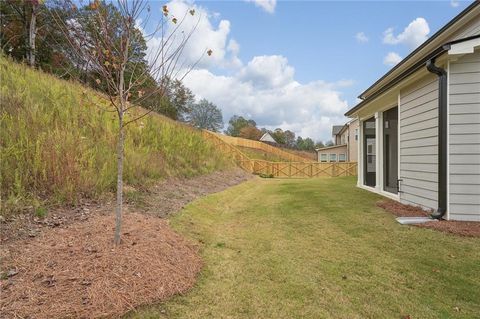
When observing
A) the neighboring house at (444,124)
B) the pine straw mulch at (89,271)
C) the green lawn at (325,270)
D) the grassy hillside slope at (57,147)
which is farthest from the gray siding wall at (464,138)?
the grassy hillside slope at (57,147)

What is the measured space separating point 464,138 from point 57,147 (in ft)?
21.0

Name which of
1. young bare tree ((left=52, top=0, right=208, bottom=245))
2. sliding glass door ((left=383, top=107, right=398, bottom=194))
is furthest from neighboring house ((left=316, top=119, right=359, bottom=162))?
young bare tree ((left=52, top=0, right=208, bottom=245))

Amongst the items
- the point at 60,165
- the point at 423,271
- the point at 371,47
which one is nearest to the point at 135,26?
the point at 60,165

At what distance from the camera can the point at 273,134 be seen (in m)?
63.9

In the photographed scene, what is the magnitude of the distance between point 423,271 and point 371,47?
28.6ft

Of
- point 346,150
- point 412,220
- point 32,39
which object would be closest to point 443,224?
point 412,220

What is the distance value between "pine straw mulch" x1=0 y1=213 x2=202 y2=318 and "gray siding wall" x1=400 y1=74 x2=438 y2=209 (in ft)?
15.7

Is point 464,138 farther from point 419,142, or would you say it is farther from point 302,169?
point 302,169

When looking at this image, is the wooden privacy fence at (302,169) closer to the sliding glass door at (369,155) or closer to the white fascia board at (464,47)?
the sliding glass door at (369,155)

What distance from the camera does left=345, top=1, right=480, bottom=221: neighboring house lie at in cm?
478

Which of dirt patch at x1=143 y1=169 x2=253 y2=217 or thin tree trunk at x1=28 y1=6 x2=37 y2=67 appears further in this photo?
thin tree trunk at x1=28 y1=6 x2=37 y2=67

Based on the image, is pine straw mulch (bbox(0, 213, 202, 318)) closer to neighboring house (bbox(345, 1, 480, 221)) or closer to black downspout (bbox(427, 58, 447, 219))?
black downspout (bbox(427, 58, 447, 219))

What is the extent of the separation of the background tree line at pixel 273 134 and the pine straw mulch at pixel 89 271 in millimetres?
54523

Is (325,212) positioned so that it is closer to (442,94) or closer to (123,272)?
(442,94)
